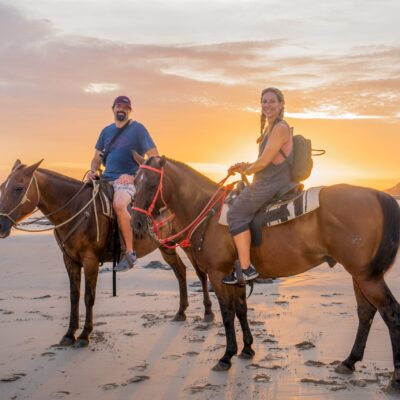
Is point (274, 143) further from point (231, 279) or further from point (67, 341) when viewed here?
point (67, 341)

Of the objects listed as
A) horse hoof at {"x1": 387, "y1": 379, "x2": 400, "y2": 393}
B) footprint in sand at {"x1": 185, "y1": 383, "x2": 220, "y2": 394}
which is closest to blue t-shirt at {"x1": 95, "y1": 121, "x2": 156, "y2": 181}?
footprint in sand at {"x1": 185, "y1": 383, "x2": 220, "y2": 394}

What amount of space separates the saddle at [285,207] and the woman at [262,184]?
2.5 inches

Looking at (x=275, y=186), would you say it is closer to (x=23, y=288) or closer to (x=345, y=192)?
(x=345, y=192)

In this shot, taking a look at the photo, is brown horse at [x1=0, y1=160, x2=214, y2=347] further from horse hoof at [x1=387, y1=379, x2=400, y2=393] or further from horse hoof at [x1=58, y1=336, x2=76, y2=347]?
horse hoof at [x1=387, y1=379, x2=400, y2=393]

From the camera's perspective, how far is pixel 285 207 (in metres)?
5.92

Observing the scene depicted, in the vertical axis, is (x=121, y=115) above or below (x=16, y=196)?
above

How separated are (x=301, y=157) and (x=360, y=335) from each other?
2166 mm

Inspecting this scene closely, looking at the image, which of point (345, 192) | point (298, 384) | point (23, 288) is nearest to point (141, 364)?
point (298, 384)

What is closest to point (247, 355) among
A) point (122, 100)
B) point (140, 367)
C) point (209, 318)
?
point (140, 367)

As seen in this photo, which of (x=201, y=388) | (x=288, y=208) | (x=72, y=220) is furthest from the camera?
(x=72, y=220)

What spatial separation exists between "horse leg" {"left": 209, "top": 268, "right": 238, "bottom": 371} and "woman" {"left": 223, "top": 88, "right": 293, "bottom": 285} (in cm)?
34

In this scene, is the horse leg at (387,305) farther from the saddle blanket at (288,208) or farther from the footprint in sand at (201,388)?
the footprint in sand at (201,388)

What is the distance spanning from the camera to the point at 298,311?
9.03 meters

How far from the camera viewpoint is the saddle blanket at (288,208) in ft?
19.0
